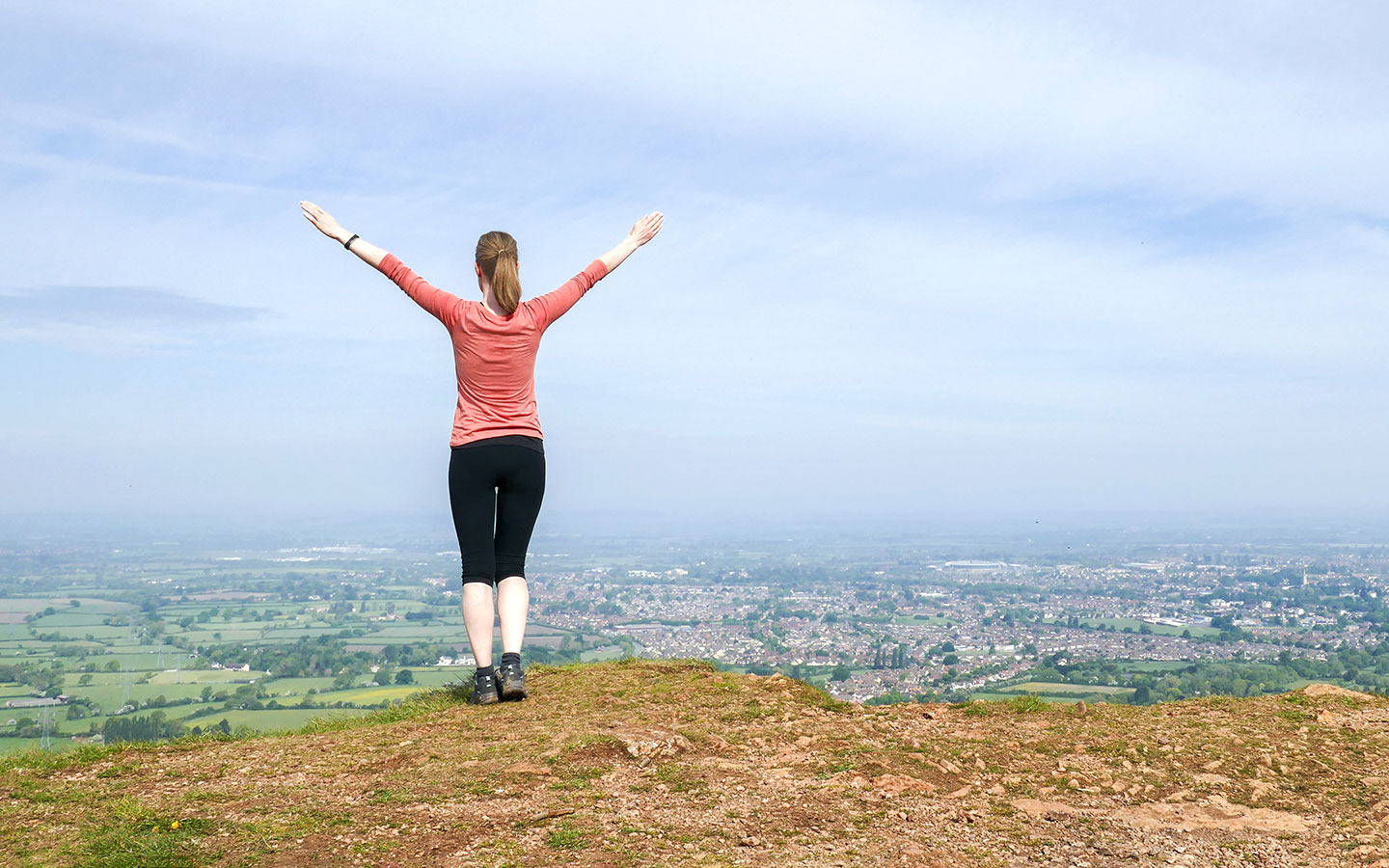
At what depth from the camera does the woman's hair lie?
22.2 feet

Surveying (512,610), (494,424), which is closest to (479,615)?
(512,610)

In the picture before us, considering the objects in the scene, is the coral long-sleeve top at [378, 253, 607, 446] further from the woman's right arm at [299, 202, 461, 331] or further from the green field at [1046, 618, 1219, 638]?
the green field at [1046, 618, 1219, 638]

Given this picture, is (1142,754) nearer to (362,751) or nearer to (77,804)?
(362,751)

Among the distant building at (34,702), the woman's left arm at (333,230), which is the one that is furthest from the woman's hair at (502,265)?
the distant building at (34,702)

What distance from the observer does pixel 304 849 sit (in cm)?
386

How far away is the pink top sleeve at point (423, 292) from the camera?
6852 millimetres

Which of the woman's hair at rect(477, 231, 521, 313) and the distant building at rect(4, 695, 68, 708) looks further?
the distant building at rect(4, 695, 68, 708)

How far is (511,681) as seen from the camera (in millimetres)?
7027

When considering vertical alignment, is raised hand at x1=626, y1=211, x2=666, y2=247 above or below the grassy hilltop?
above

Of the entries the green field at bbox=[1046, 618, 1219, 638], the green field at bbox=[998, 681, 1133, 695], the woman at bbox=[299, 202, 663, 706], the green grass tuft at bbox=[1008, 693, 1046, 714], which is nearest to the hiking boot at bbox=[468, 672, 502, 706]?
the woman at bbox=[299, 202, 663, 706]

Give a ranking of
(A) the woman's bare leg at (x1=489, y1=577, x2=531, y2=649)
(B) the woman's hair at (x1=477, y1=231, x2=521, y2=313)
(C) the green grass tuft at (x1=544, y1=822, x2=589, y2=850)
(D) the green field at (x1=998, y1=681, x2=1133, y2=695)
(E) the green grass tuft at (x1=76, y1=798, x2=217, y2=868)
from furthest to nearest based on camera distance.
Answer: (D) the green field at (x1=998, y1=681, x2=1133, y2=695), (A) the woman's bare leg at (x1=489, y1=577, x2=531, y2=649), (B) the woman's hair at (x1=477, y1=231, x2=521, y2=313), (C) the green grass tuft at (x1=544, y1=822, x2=589, y2=850), (E) the green grass tuft at (x1=76, y1=798, x2=217, y2=868)

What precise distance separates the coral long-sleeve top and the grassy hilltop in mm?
2108

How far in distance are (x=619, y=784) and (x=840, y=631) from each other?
34390 mm

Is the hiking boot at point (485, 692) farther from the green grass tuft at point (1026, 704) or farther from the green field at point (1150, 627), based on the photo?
the green field at point (1150, 627)
